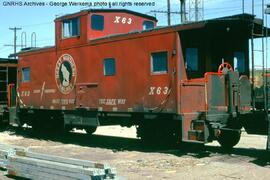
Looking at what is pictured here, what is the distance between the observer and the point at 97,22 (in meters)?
14.9

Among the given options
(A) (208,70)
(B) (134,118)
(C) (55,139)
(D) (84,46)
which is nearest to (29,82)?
(C) (55,139)

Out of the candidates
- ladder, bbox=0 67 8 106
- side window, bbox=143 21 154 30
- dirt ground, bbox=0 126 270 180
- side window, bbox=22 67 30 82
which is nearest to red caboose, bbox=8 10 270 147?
side window, bbox=143 21 154 30

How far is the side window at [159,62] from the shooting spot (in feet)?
40.2

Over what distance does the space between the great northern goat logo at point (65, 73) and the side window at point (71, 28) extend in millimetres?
770

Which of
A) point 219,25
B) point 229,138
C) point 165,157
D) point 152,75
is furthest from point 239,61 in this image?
point 165,157

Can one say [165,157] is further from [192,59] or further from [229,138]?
[192,59]

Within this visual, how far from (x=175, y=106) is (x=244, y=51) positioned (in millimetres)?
3621

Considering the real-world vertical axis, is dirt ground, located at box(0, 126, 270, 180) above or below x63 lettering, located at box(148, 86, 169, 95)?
below

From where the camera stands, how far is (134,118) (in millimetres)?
13344

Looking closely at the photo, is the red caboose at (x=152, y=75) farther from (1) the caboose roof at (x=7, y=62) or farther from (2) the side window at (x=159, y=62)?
(1) the caboose roof at (x=7, y=62)

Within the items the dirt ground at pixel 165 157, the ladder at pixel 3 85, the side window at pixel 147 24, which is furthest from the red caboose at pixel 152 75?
the ladder at pixel 3 85

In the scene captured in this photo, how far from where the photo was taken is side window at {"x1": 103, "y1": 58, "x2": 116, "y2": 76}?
1376 centimetres

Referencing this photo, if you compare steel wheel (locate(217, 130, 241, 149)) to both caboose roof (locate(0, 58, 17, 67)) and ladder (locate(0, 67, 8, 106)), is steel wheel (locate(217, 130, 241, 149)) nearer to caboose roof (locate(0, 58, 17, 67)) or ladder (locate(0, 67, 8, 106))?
ladder (locate(0, 67, 8, 106))

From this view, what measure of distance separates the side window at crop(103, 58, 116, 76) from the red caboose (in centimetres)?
3
